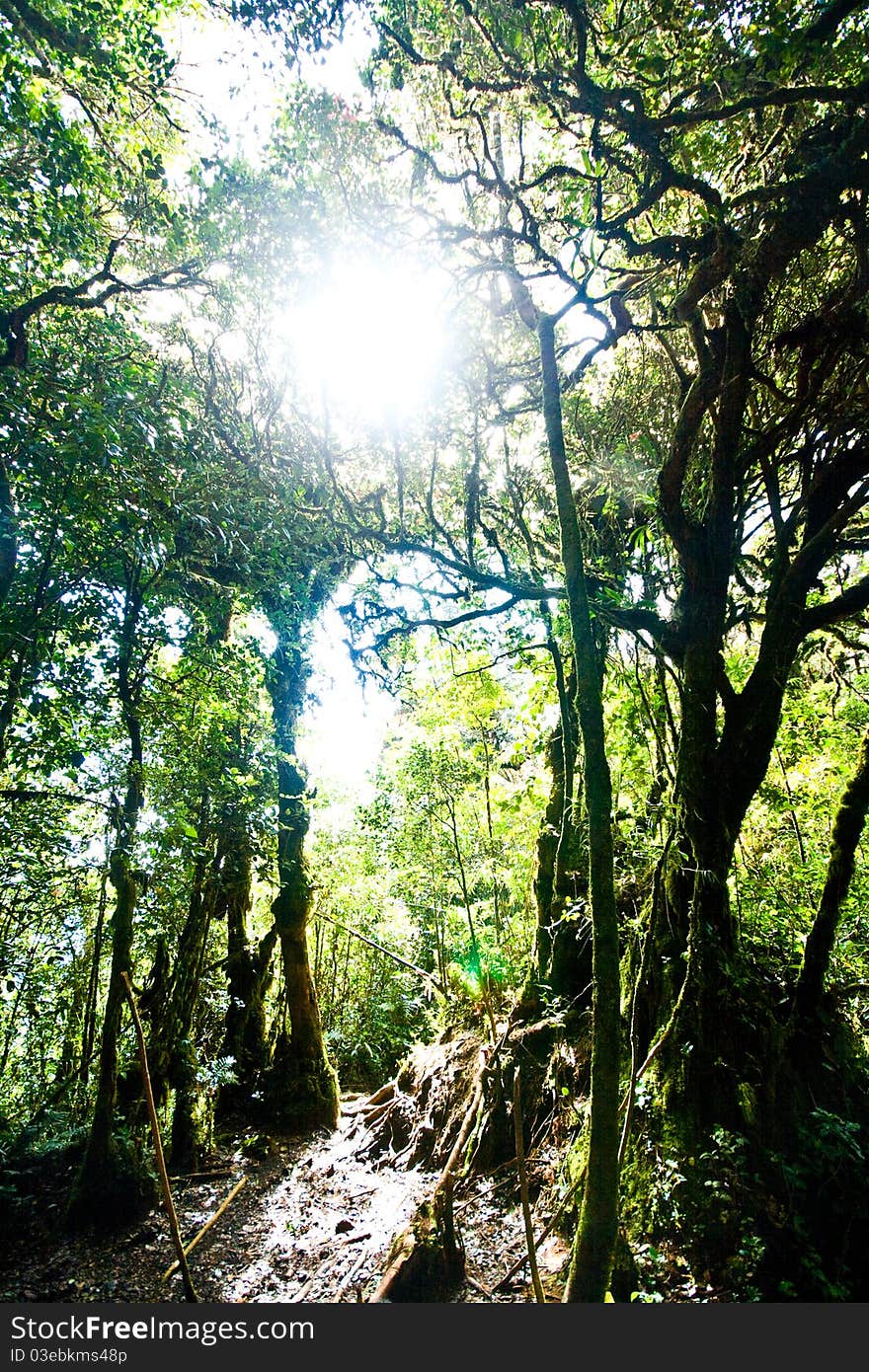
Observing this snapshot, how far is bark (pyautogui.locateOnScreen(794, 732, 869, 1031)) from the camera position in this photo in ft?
15.3

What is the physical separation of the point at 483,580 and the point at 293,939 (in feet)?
22.1

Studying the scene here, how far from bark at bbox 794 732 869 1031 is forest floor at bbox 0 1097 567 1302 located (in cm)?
254

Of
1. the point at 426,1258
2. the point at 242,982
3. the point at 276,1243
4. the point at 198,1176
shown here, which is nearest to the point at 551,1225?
the point at 426,1258

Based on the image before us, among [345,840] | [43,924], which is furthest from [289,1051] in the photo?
[43,924]

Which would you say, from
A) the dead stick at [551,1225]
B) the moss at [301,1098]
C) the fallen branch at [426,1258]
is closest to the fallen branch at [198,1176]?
the moss at [301,1098]

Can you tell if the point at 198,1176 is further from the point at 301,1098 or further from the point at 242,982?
the point at 242,982

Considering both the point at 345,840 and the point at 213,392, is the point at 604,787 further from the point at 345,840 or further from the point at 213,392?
the point at 345,840

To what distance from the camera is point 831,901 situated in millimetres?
4660

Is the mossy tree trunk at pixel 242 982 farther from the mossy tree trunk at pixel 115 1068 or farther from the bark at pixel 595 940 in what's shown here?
the bark at pixel 595 940

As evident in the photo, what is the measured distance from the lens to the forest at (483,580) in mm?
3801

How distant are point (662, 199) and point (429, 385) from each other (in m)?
2.41

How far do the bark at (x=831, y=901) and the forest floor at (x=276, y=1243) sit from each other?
254 centimetres

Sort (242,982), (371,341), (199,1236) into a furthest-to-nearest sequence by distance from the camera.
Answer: (242,982) < (371,341) < (199,1236)

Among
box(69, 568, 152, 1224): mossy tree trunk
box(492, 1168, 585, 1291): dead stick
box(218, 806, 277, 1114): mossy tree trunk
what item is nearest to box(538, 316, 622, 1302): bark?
box(492, 1168, 585, 1291): dead stick
